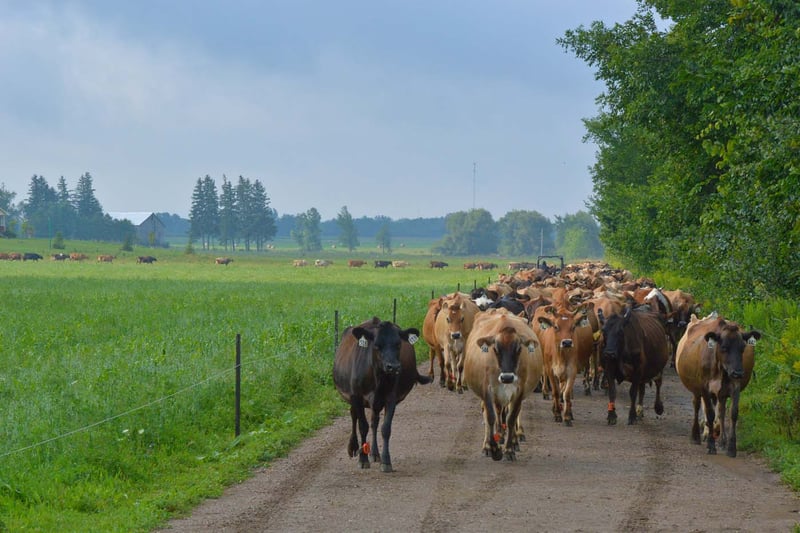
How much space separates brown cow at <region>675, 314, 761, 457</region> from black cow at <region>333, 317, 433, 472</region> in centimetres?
399

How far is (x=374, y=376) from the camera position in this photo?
44.0 feet

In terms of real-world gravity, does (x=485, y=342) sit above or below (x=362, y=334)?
below

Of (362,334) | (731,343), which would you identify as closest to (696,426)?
(731,343)

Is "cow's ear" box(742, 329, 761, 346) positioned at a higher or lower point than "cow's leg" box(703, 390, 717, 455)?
higher

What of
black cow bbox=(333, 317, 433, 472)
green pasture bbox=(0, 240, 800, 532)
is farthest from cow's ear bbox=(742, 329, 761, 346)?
black cow bbox=(333, 317, 433, 472)

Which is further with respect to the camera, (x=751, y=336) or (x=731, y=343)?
(x=751, y=336)

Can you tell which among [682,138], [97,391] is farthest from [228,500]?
[682,138]

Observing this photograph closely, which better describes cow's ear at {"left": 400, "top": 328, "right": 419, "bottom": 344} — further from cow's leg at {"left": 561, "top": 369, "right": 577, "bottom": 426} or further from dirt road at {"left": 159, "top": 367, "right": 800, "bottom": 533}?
cow's leg at {"left": 561, "top": 369, "right": 577, "bottom": 426}

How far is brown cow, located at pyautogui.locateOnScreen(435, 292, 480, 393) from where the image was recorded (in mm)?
20766

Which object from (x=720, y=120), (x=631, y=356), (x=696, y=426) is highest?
(x=720, y=120)

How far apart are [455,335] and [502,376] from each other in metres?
6.67

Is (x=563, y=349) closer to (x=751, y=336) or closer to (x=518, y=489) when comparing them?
(x=751, y=336)

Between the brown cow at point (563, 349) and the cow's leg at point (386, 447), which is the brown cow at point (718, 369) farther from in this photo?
the cow's leg at point (386, 447)

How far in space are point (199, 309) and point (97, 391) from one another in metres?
24.8
